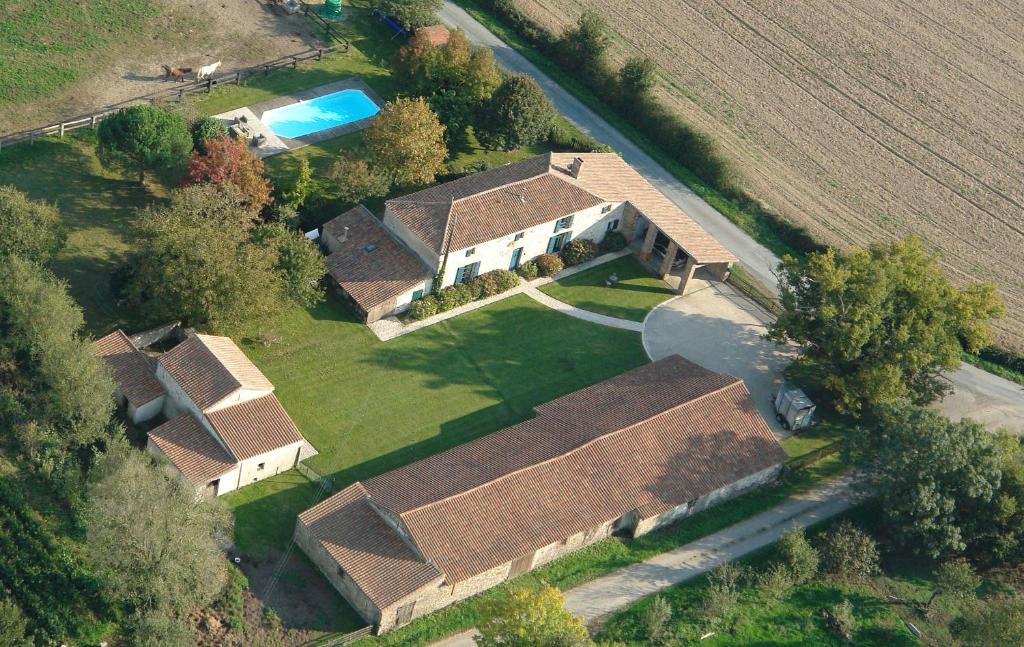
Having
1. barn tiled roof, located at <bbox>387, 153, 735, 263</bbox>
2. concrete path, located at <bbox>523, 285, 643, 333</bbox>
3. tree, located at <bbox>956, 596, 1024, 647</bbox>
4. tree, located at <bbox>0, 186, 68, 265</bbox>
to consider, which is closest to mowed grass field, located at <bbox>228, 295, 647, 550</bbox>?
concrete path, located at <bbox>523, 285, 643, 333</bbox>

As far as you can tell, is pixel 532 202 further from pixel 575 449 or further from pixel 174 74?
pixel 174 74

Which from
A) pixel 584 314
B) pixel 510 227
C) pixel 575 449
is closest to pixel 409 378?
pixel 575 449

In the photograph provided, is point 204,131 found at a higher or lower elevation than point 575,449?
higher

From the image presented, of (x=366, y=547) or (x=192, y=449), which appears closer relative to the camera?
(x=366, y=547)

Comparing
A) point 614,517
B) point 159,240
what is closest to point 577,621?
point 614,517

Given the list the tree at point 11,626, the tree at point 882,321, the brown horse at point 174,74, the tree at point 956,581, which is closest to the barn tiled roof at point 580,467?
the tree at point 882,321

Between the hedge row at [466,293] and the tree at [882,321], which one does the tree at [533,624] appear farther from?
the tree at [882,321]

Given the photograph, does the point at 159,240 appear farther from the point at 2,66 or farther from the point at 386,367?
the point at 2,66
